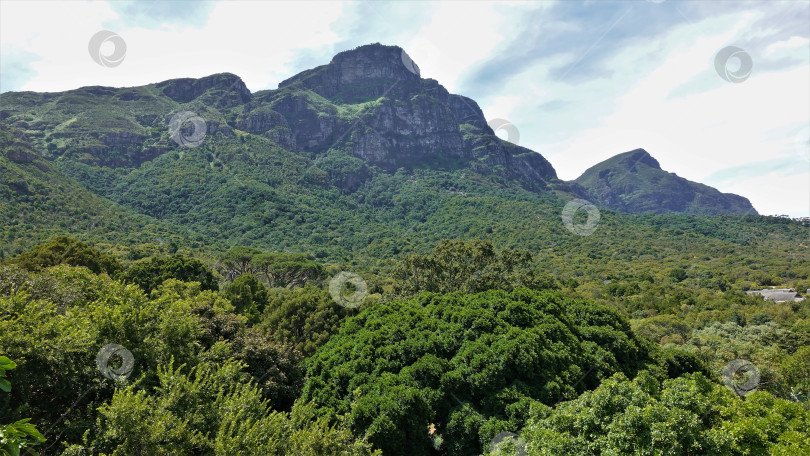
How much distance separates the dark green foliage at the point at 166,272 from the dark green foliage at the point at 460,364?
23668mm

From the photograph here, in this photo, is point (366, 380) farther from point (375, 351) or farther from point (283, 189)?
point (283, 189)

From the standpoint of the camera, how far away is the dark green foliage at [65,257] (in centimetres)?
2838

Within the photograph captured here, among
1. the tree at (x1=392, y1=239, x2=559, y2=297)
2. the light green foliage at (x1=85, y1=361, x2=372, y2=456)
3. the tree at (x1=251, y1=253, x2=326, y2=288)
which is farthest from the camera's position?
the tree at (x1=251, y1=253, x2=326, y2=288)

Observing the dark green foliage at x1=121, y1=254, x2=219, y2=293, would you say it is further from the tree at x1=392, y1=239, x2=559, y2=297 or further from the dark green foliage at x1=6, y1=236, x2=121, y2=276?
the tree at x1=392, y1=239, x2=559, y2=297

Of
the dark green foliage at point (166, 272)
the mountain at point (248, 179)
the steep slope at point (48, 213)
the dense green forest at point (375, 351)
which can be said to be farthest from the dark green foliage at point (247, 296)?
the steep slope at point (48, 213)

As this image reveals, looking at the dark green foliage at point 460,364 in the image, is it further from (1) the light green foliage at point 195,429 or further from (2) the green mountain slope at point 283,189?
(2) the green mountain slope at point 283,189

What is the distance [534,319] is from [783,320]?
130 feet

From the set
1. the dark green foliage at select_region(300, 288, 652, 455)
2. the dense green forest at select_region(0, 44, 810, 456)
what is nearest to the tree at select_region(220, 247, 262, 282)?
the dense green forest at select_region(0, 44, 810, 456)

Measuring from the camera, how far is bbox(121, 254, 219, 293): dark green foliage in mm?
32844

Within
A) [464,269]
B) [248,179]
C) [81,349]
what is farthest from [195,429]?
[248,179]

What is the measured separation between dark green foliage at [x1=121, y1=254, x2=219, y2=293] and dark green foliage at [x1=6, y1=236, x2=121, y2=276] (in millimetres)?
1574

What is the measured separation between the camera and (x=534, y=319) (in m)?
16.5

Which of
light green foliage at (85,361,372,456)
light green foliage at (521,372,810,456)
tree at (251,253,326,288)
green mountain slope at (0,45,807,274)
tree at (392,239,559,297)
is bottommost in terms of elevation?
tree at (251,253,326,288)

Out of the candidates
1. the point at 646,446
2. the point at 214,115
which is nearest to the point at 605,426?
the point at 646,446
